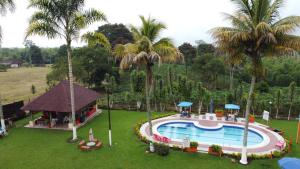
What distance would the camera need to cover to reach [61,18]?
1497 cm

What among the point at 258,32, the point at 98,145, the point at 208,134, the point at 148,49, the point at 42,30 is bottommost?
the point at 208,134

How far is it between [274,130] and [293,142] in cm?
233

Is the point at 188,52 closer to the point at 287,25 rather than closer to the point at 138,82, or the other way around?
the point at 138,82

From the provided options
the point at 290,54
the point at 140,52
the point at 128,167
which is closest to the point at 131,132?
the point at 128,167

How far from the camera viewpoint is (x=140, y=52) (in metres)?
13.2

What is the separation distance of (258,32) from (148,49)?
607 cm

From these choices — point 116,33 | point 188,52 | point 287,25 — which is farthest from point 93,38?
point 116,33

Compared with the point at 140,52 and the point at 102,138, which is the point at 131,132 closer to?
the point at 102,138

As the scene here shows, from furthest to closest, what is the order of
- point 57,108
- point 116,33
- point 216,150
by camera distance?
point 116,33 → point 57,108 → point 216,150

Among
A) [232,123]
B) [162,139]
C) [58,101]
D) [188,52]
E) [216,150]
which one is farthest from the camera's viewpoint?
[188,52]

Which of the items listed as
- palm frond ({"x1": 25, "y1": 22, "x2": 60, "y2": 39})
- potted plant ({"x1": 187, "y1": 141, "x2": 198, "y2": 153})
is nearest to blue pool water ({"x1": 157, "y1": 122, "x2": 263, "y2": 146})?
potted plant ({"x1": 187, "y1": 141, "x2": 198, "y2": 153})

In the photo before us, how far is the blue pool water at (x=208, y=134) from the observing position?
54.6ft

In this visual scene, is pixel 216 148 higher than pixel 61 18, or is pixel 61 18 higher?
pixel 61 18

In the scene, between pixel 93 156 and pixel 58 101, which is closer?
pixel 93 156
